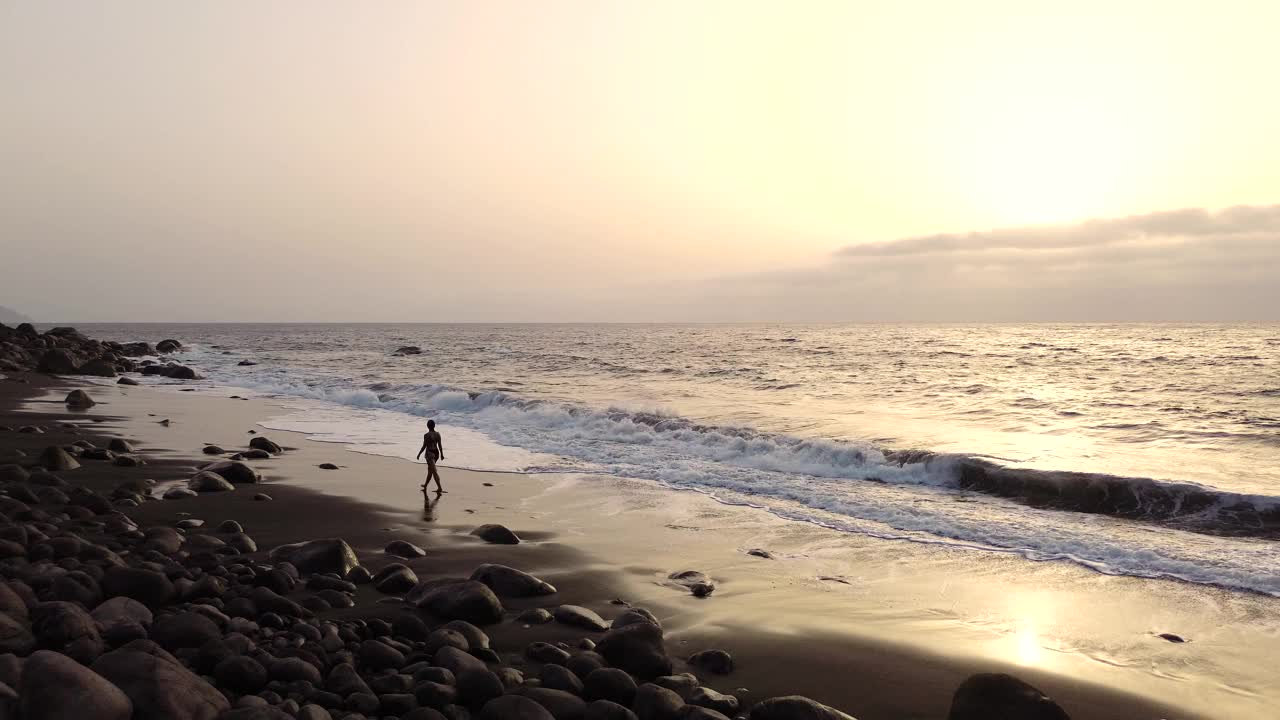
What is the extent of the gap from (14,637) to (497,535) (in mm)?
5568

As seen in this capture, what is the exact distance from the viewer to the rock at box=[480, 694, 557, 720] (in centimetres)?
480

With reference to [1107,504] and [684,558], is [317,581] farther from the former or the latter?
[1107,504]

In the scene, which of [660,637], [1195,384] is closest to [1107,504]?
[660,637]

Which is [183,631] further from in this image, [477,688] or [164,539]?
[164,539]

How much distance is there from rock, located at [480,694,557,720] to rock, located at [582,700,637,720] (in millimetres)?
246

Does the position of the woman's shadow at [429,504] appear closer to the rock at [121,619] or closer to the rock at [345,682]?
the rock at [121,619]

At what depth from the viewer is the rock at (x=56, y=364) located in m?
35.3

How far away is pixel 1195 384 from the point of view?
33.7 metres

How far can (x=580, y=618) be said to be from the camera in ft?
22.9

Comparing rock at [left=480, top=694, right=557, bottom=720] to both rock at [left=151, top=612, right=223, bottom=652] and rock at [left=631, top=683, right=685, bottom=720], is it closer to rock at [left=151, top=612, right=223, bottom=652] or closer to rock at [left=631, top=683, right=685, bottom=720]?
rock at [left=631, top=683, right=685, bottom=720]

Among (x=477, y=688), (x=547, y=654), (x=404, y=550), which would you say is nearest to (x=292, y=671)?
(x=477, y=688)

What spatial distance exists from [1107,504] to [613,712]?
1212cm

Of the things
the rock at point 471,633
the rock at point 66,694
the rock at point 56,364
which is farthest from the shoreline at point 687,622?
the rock at point 56,364

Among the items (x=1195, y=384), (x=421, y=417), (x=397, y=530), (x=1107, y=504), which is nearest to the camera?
(x=397, y=530)
